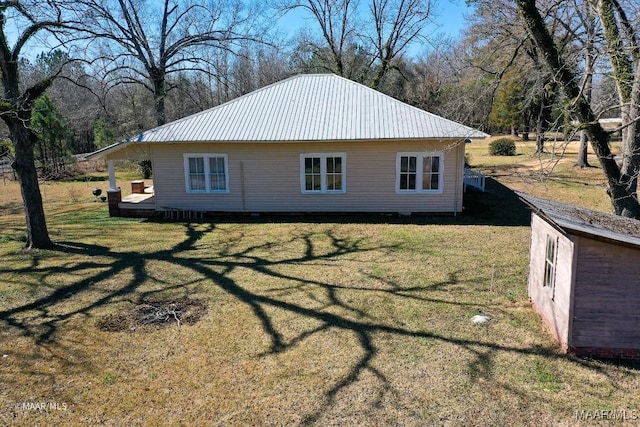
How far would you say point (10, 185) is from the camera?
1022 inches

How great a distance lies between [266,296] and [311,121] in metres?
8.18

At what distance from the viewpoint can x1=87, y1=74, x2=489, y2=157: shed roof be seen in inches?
538

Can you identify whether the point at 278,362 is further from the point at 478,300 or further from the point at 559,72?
the point at 559,72

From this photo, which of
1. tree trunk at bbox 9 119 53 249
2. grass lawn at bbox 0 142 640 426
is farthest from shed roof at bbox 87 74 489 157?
grass lawn at bbox 0 142 640 426

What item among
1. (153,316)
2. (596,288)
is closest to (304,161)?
(153,316)

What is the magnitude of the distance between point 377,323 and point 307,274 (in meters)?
2.61

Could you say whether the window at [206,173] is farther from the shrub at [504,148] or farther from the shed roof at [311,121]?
the shrub at [504,148]

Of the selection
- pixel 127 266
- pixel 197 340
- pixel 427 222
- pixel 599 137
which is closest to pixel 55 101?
pixel 127 266

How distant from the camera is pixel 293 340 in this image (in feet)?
21.0

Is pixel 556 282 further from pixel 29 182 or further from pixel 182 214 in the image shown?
pixel 182 214

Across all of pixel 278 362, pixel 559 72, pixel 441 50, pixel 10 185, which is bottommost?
pixel 278 362

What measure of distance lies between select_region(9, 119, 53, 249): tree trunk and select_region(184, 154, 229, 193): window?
472cm

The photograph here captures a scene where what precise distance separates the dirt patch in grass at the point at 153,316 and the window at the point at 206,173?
7.56 meters

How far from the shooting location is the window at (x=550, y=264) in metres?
6.13
